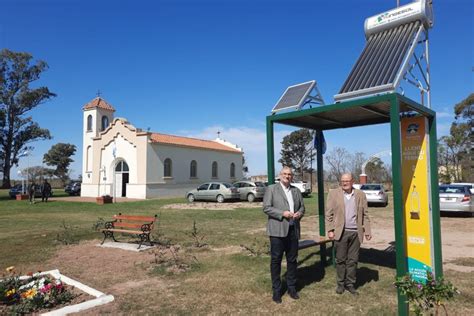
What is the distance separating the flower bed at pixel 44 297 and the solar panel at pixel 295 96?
4067 millimetres

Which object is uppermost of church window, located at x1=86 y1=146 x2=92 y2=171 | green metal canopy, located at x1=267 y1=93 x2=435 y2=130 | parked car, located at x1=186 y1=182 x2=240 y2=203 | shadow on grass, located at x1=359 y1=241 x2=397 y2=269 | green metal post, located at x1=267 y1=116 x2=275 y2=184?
church window, located at x1=86 y1=146 x2=92 y2=171

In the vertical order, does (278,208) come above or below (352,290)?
above

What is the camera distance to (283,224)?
5.09 metres

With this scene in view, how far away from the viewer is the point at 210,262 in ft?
24.5

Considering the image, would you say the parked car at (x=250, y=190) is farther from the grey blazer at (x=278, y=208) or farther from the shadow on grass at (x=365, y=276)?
the grey blazer at (x=278, y=208)

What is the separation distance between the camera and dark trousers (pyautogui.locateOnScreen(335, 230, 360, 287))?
5.45 meters

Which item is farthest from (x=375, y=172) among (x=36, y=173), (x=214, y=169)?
(x=36, y=173)

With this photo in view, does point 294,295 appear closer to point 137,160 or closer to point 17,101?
point 137,160

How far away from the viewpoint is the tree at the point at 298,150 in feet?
162

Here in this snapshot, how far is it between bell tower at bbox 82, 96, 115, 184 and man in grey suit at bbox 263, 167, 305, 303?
3469 centimetres

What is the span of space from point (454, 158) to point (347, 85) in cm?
4007

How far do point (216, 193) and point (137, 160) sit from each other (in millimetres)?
8961

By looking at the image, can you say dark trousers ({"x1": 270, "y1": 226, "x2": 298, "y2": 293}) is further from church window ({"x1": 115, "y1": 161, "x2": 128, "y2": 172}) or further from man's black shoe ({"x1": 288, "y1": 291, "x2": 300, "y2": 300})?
church window ({"x1": 115, "y1": 161, "x2": 128, "y2": 172})

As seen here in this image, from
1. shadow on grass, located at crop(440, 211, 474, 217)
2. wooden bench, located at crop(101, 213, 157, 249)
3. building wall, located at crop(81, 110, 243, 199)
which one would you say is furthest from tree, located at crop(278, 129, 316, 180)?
wooden bench, located at crop(101, 213, 157, 249)
